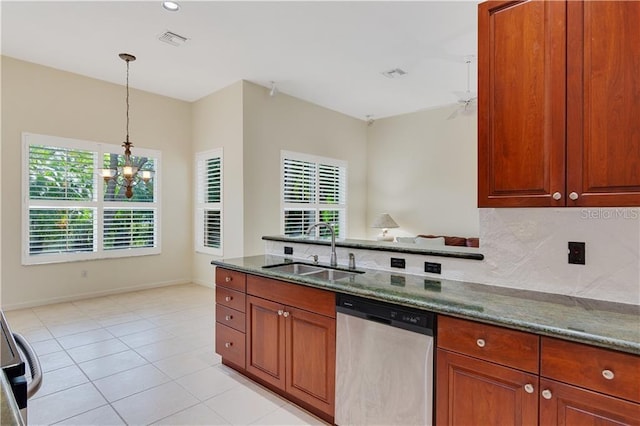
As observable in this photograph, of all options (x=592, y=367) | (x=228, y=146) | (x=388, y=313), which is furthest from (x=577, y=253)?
(x=228, y=146)

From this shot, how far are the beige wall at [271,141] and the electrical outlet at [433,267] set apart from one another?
3436 millimetres

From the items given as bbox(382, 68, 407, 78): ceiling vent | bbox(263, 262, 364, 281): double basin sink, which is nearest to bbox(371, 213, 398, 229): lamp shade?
bbox(382, 68, 407, 78): ceiling vent

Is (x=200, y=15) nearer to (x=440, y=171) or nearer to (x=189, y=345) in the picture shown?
(x=189, y=345)

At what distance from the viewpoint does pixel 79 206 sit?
5.07 m

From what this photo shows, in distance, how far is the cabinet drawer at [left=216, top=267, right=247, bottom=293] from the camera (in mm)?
2754

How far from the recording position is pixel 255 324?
8.68 feet

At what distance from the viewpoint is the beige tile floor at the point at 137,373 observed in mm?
2336

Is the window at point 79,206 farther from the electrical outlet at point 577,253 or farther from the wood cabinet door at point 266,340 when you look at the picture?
the electrical outlet at point 577,253

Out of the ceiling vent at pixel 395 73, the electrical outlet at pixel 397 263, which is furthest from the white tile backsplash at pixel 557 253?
the ceiling vent at pixel 395 73

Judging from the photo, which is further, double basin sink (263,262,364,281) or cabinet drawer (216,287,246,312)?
cabinet drawer (216,287,246,312)

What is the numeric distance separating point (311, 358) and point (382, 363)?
A: 538mm

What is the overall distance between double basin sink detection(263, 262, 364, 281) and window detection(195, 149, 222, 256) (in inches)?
121

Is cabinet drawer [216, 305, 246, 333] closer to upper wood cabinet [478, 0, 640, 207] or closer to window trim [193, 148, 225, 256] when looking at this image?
upper wood cabinet [478, 0, 640, 207]

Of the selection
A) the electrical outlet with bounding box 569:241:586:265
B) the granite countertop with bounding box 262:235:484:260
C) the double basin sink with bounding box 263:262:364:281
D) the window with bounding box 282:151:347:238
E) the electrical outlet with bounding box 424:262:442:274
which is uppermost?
the window with bounding box 282:151:347:238
